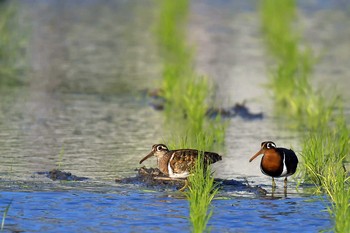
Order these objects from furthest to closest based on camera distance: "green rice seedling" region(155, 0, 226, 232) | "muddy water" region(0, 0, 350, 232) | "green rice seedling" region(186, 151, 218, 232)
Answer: "muddy water" region(0, 0, 350, 232), "green rice seedling" region(155, 0, 226, 232), "green rice seedling" region(186, 151, 218, 232)

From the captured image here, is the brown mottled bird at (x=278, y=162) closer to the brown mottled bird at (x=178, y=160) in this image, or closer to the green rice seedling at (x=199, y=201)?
the brown mottled bird at (x=178, y=160)

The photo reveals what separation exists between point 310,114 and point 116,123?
8.53 feet

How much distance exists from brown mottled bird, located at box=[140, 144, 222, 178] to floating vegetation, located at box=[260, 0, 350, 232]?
105 centimetres

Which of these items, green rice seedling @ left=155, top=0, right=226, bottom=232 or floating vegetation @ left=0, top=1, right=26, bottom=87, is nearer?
green rice seedling @ left=155, top=0, right=226, bottom=232

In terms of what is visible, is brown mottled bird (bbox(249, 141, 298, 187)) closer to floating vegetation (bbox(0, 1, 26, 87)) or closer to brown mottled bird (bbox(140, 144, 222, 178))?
brown mottled bird (bbox(140, 144, 222, 178))

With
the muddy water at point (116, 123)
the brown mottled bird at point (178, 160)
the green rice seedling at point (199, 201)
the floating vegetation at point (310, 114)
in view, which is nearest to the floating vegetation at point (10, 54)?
the muddy water at point (116, 123)

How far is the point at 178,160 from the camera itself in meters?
9.70

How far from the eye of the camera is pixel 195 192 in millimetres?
8391

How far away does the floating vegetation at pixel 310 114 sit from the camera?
933 centimetres

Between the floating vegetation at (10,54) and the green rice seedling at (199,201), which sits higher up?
the floating vegetation at (10,54)

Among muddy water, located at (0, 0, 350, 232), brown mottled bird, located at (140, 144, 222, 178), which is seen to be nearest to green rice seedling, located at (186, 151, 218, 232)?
muddy water, located at (0, 0, 350, 232)

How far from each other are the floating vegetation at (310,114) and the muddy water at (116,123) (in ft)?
0.98

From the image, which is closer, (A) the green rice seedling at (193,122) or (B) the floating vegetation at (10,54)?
(A) the green rice seedling at (193,122)

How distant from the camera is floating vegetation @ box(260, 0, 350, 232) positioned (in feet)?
30.6
